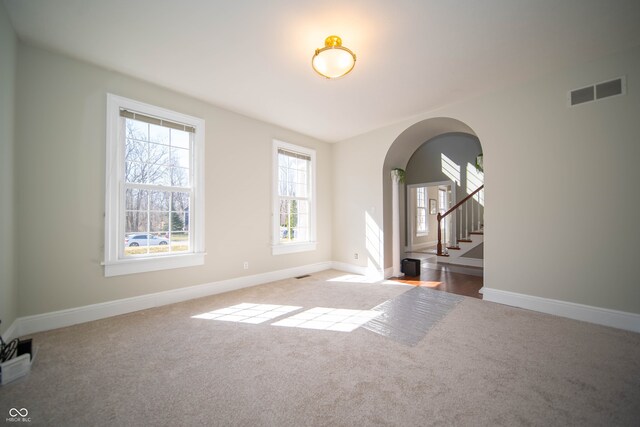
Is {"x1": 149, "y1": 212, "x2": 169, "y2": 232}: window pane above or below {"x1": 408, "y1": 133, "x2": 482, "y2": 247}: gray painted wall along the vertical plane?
below

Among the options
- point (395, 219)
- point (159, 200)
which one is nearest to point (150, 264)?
point (159, 200)

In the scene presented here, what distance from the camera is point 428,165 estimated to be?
306 inches

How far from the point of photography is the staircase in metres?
5.78

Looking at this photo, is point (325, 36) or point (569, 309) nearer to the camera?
point (325, 36)

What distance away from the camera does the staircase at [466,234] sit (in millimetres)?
5781

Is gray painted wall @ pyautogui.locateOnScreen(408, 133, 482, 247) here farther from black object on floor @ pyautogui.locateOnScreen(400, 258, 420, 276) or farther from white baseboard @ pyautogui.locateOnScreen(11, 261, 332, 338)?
white baseboard @ pyautogui.locateOnScreen(11, 261, 332, 338)

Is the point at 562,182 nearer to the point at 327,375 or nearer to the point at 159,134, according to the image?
the point at 327,375

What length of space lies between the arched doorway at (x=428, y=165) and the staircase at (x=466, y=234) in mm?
201

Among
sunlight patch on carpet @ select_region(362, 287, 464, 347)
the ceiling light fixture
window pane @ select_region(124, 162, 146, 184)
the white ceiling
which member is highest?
the white ceiling

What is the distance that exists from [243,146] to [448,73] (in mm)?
3183

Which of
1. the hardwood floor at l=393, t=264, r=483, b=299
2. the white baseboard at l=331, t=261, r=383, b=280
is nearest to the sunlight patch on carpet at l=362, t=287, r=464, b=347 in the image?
the hardwood floor at l=393, t=264, r=483, b=299

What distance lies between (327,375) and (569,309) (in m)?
3.09

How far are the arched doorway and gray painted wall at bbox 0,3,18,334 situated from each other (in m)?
4.88

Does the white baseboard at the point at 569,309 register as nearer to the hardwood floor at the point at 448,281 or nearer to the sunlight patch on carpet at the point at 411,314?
the hardwood floor at the point at 448,281
